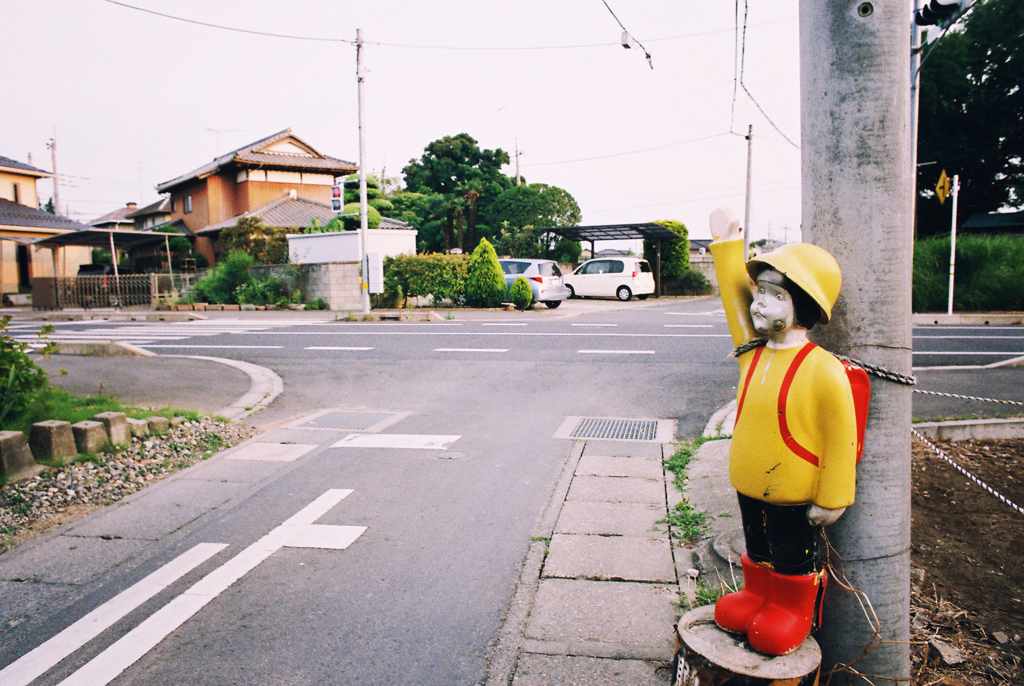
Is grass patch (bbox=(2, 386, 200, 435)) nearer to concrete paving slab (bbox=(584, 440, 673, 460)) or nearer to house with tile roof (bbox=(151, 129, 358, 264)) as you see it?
concrete paving slab (bbox=(584, 440, 673, 460))

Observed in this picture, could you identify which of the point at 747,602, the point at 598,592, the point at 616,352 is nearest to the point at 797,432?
the point at 747,602

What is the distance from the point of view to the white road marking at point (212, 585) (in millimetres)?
2649

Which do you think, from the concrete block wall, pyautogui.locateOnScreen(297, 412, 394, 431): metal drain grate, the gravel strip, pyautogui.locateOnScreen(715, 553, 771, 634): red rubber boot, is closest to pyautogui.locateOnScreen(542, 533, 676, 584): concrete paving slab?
pyautogui.locateOnScreen(715, 553, 771, 634): red rubber boot

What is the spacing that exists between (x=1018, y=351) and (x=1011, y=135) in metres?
21.8

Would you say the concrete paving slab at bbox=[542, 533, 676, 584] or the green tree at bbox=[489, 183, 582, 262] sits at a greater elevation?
the green tree at bbox=[489, 183, 582, 262]

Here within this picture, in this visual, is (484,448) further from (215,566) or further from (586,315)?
(586,315)

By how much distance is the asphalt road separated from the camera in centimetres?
276

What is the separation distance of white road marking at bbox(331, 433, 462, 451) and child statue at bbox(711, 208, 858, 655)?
398cm

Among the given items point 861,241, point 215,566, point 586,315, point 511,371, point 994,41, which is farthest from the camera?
point 994,41

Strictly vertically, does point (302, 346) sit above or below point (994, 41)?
below

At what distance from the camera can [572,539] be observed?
3750 millimetres

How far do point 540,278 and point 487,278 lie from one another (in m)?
1.73

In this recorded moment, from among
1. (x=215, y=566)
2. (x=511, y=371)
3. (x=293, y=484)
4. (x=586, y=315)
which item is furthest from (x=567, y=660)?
(x=586, y=315)

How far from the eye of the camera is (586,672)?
254cm
